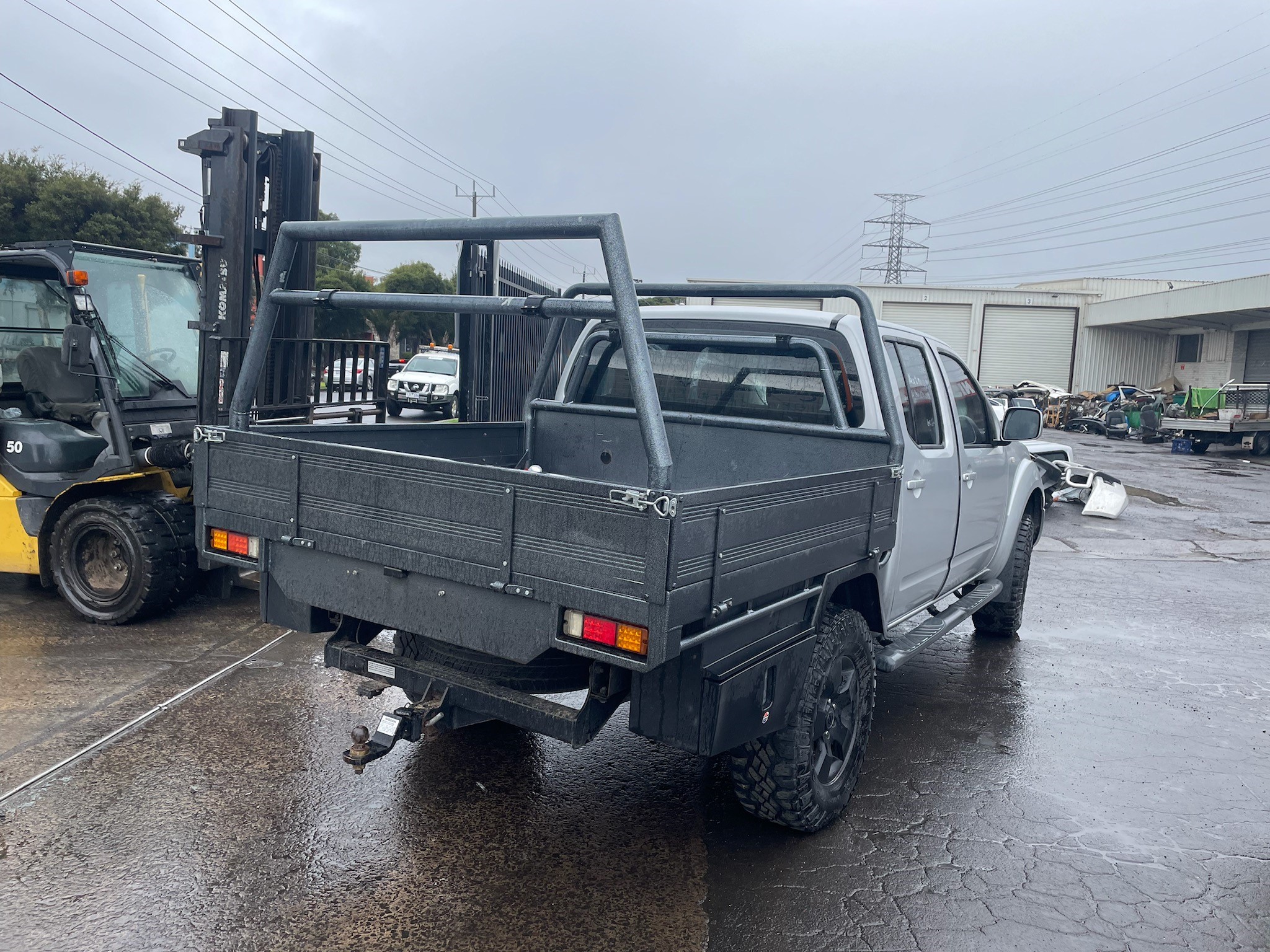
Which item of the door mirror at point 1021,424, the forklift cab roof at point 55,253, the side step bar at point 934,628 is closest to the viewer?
the side step bar at point 934,628

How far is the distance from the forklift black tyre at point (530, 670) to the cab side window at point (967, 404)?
113 inches

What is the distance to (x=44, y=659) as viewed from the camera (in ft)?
18.1

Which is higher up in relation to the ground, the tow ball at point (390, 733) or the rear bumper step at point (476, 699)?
the rear bumper step at point (476, 699)

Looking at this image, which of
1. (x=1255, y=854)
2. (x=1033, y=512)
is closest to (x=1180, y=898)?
(x=1255, y=854)

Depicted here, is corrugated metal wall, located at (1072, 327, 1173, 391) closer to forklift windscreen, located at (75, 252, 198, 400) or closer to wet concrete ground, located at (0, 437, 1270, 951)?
wet concrete ground, located at (0, 437, 1270, 951)

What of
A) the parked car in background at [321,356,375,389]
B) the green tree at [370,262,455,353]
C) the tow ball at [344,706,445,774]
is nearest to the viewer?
the tow ball at [344,706,445,774]

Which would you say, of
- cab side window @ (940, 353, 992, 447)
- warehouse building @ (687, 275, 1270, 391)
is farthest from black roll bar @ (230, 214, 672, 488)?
warehouse building @ (687, 275, 1270, 391)

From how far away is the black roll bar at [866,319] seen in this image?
430 centimetres

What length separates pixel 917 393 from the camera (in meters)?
5.04

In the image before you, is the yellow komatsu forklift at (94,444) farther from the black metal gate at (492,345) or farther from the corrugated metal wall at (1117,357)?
the corrugated metal wall at (1117,357)

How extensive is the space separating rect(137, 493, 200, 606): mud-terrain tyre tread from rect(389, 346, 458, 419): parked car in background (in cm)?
1688

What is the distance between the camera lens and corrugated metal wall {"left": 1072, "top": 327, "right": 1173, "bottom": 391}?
43.8 meters

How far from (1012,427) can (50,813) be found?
5243mm

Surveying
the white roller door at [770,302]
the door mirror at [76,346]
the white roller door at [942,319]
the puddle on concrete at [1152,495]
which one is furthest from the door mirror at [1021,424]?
the white roller door at [942,319]
